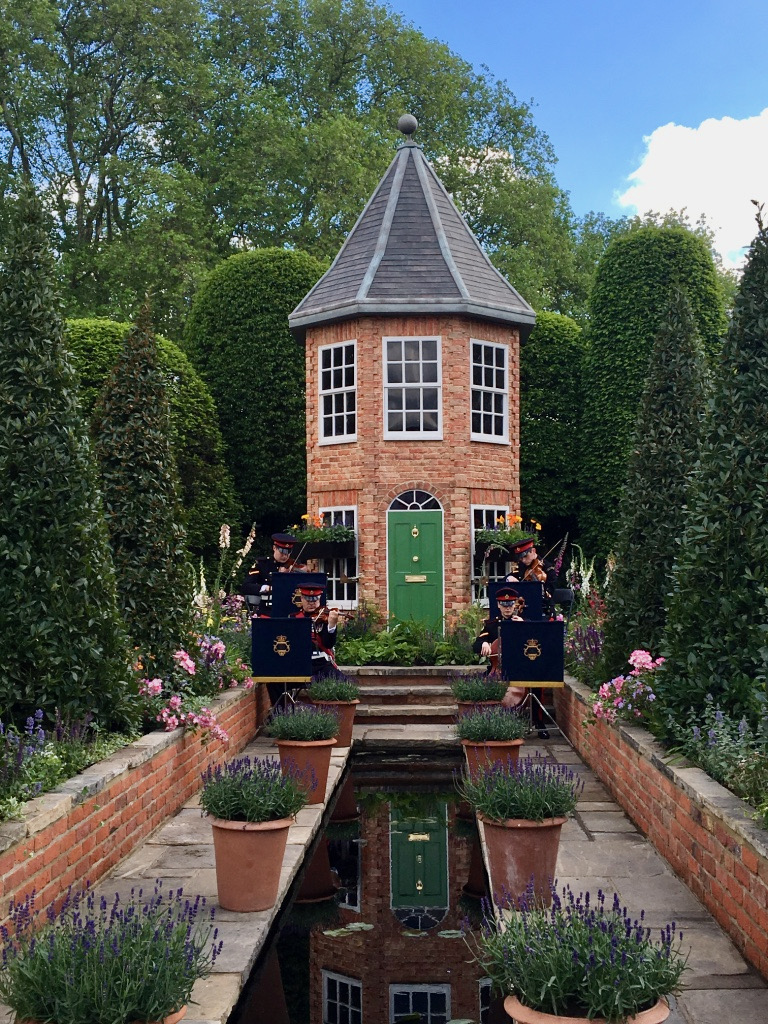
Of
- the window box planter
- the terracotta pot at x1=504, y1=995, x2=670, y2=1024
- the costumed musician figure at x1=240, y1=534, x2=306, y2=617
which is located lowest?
the terracotta pot at x1=504, y1=995, x2=670, y2=1024

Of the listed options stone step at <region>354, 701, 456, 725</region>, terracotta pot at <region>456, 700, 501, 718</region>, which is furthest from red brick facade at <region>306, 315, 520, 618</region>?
terracotta pot at <region>456, 700, 501, 718</region>

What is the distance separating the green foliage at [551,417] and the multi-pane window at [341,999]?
1832cm

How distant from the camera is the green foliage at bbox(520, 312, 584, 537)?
77.5ft

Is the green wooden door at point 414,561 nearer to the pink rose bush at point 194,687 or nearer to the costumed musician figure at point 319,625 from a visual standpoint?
the costumed musician figure at point 319,625

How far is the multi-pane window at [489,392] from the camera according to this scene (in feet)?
61.5

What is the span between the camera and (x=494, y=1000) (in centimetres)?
532

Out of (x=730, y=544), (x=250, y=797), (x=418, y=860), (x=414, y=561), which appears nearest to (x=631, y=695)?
(x=730, y=544)

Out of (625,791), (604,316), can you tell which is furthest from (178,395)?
(625,791)

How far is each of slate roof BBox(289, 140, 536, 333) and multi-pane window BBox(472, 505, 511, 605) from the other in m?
3.39

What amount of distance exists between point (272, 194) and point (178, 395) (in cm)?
1040

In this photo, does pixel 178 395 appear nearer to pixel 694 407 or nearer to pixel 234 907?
pixel 694 407

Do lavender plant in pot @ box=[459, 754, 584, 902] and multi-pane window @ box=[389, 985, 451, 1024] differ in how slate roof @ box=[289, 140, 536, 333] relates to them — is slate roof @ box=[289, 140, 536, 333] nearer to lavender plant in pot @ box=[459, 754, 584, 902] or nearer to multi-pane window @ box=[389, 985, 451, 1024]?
lavender plant in pot @ box=[459, 754, 584, 902]

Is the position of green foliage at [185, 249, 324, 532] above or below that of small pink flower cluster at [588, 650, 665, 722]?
above

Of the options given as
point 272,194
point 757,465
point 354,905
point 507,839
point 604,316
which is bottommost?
point 354,905
